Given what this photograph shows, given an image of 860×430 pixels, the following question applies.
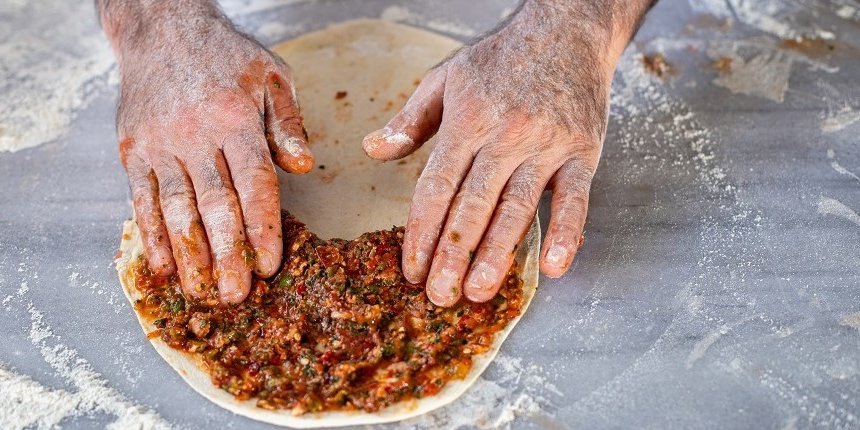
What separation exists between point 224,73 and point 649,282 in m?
1.69

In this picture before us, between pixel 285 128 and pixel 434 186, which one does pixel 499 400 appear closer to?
pixel 434 186

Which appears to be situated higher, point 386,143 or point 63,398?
point 386,143

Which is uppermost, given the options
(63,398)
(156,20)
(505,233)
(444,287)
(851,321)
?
(156,20)

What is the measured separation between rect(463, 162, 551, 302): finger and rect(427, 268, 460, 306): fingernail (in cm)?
4

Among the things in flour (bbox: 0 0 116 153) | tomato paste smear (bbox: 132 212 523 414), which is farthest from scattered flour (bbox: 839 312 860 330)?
flour (bbox: 0 0 116 153)

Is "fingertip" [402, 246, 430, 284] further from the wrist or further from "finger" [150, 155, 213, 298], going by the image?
the wrist

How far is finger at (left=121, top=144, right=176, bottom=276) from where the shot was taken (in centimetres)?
241

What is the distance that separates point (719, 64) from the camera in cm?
344

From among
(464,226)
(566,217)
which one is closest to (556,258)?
(566,217)

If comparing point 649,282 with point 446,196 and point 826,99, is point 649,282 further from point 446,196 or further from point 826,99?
point 826,99

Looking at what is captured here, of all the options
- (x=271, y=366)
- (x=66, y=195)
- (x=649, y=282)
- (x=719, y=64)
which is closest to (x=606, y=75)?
(x=649, y=282)

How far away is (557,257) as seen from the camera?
2.23 metres

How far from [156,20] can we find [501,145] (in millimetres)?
1520

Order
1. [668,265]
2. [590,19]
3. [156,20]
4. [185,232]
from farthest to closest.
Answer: [156,20] < [590,19] < [668,265] < [185,232]
